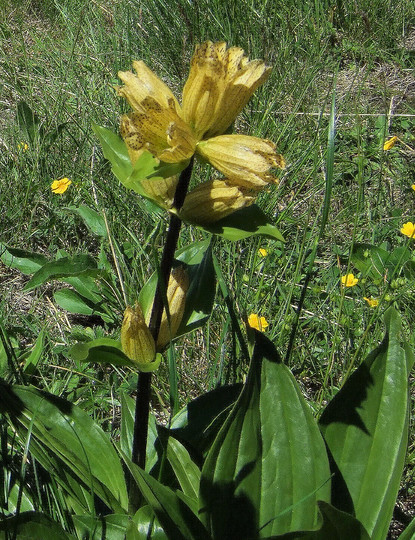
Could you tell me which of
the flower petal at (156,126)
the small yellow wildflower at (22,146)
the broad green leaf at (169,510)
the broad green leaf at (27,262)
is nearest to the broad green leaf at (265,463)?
the broad green leaf at (169,510)

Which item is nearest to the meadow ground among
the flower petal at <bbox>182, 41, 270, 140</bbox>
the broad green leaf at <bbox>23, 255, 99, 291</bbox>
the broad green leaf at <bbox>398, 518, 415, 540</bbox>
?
the broad green leaf at <bbox>23, 255, 99, 291</bbox>

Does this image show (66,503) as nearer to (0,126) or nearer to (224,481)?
(224,481)

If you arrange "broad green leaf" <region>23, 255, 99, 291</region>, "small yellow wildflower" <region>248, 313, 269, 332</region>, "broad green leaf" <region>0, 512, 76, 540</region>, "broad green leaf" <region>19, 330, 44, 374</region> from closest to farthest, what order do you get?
"broad green leaf" <region>0, 512, 76, 540</region> < "broad green leaf" <region>23, 255, 99, 291</region> < "broad green leaf" <region>19, 330, 44, 374</region> < "small yellow wildflower" <region>248, 313, 269, 332</region>

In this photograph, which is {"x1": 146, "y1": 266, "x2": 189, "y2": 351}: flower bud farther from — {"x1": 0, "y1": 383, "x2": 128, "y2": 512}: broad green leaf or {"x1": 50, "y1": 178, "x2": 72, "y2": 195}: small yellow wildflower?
{"x1": 50, "y1": 178, "x2": 72, "y2": 195}: small yellow wildflower

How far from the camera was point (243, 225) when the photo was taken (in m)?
1.21

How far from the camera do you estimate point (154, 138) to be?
3.73 ft

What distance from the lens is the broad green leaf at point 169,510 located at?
115 cm

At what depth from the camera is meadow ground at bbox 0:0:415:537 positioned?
6.43 feet

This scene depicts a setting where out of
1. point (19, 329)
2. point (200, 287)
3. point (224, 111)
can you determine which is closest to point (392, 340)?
point (200, 287)

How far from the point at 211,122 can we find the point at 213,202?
5.5 inches

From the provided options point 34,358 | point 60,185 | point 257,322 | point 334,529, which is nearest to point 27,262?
point 60,185

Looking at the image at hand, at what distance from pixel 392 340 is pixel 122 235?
1369 mm

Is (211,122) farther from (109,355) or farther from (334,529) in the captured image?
(334,529)

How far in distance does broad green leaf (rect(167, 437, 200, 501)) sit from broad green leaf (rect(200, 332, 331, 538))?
0.09 meters
